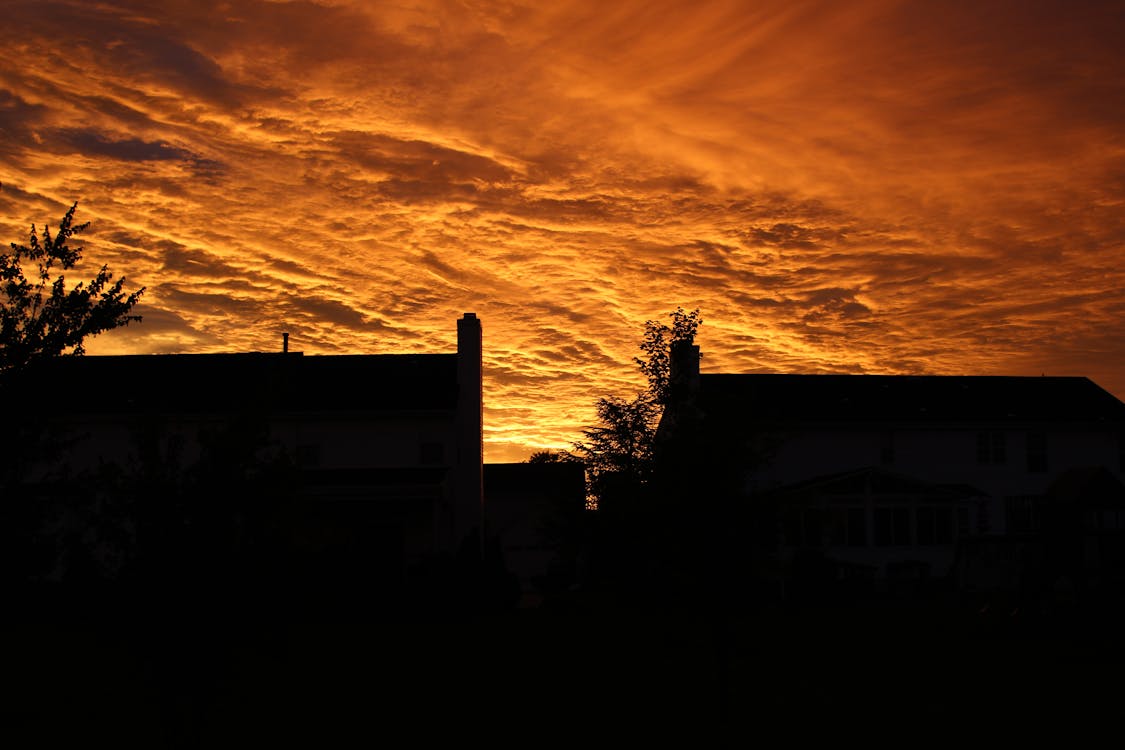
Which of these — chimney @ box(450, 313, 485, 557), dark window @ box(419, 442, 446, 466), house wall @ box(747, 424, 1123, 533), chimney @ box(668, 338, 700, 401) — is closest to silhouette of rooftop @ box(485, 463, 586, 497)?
chimney @ box(450, 313, 485, 557)

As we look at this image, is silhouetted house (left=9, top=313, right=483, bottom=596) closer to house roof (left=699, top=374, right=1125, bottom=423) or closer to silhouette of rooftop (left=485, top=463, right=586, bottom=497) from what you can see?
silhouette of rooftop (left=485, top=463, right=586, bottom=497)

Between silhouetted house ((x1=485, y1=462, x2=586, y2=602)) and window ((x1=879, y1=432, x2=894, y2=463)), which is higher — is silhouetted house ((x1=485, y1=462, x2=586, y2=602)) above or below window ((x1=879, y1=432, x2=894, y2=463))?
below

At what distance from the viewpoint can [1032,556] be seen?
31.9m

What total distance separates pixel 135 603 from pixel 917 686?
1264cm

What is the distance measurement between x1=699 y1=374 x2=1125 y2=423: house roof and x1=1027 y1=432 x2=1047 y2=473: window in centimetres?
79

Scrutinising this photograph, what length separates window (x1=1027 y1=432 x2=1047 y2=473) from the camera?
49312 mm

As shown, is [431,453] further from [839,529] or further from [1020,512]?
[1020,512]

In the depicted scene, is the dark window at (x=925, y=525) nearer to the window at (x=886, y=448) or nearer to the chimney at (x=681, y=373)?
the window at (x=886, y=448)

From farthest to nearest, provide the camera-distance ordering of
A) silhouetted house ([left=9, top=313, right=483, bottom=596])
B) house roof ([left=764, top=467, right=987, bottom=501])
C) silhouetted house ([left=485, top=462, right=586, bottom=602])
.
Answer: silhouetted house ([left=485, top=462, right=586, bottom=602]) < house roof ([left=764, top=467, right=987, bottom=501]) < silhouetted house ([left=9, top=313, right=483, bottom=596])

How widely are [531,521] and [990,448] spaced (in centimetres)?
2176

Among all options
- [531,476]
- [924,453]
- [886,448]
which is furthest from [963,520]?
[531,476]

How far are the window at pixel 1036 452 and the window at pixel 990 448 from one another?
117 cm

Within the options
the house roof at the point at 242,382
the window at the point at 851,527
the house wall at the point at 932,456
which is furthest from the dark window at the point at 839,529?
the house roof at the point at 242,382

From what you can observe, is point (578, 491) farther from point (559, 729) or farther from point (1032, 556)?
point (559, 729)
